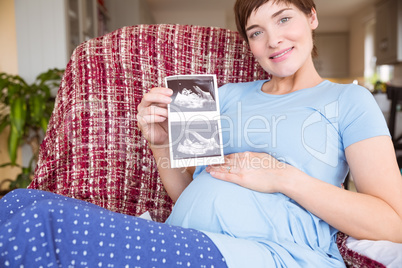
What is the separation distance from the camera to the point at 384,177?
86cm

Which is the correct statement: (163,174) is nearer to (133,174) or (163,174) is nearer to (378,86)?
(133,174)

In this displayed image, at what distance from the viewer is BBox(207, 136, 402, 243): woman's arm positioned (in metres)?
0.84

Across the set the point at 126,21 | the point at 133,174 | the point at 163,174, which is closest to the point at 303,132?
the point at 163,174

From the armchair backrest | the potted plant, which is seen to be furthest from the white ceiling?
the armchair backrest

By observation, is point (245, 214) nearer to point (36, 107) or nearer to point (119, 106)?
point (119, 106)

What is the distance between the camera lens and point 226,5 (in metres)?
7.22

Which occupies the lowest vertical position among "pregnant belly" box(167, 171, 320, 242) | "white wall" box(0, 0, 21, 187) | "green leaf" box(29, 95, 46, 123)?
"pregnant belly" box(167, 171, 320, 242)

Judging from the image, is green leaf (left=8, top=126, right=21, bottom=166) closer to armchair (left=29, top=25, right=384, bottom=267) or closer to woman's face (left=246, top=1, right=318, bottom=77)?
armchair (left=29, top=25, right=384, bottom=267)

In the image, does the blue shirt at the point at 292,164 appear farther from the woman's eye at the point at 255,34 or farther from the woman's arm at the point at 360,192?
the woman's eye at the point at 255,34

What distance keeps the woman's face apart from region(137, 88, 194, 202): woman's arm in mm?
310

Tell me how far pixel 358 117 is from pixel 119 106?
0.77 metres

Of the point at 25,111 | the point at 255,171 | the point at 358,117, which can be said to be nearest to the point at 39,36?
the point at 25,111

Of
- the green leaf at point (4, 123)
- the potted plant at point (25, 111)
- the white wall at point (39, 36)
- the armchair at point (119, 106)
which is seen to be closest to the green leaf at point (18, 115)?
the potted plant at point (25, 111)

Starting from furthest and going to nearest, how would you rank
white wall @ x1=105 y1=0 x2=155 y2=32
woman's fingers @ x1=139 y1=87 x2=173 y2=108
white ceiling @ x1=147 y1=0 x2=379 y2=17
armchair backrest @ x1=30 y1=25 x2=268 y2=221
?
white ceiling @ x1=147 y1=0 x2=379 y2=17
white wall @ x1=105 y1=0 x2=155 y2=32
armchair backrest @ x1=30 y1=25 x2=268 y2=221
woman's fingers @ x1=139 y1=87 x2=173 y2=108
